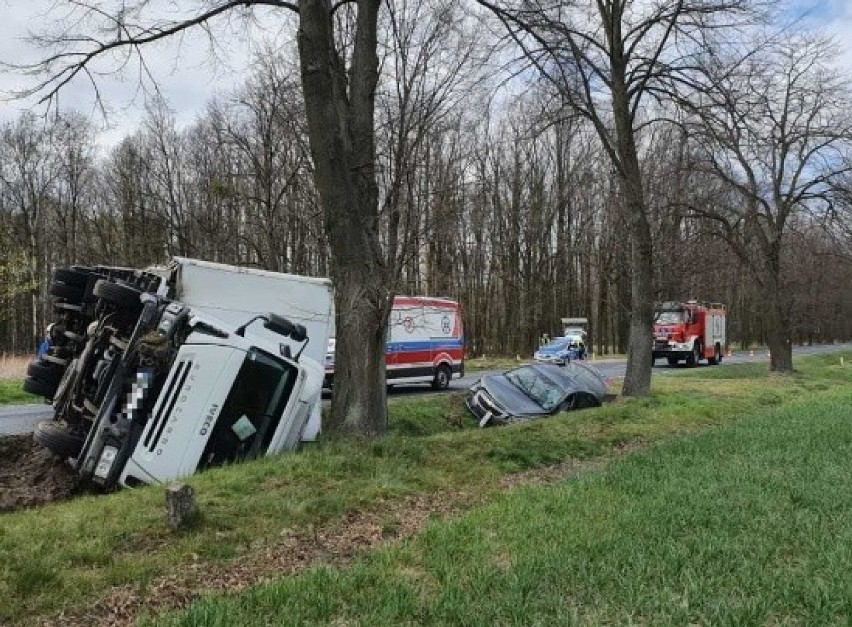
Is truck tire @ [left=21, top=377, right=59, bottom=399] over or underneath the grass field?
over

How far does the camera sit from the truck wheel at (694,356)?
39438 millimetres

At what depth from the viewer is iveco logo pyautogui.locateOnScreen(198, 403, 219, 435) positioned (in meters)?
8.36

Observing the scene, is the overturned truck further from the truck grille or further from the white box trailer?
the white box trailer

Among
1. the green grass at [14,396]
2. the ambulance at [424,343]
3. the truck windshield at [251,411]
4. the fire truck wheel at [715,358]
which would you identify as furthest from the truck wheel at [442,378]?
the fire truck wheel at [715,358]

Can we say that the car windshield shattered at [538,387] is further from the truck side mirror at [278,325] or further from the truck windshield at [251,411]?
the truck windshield at [251,411]

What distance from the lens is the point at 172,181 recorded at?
51000 millimetres

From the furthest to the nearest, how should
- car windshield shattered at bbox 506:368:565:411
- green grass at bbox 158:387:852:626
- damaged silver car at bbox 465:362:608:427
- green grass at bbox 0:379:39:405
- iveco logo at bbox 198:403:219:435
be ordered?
1. green grass at bbox 0:379:39:405
2. car windshield shattered at bbox 506:368:565:411
3. damaged silver car at bbox 465:362:608:427
4. iveco logo at bbox 198:403:219:435
5. green grass at bbox 158:387:852:626

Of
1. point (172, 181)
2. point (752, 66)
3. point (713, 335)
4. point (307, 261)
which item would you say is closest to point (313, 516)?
point (752, 66)

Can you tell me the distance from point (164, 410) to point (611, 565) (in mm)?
5088

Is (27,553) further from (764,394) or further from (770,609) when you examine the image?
(764,394)

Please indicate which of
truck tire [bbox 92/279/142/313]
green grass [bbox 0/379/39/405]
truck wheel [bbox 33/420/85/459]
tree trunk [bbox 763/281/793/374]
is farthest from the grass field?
tree trunk [bbox 763/281/793/374]

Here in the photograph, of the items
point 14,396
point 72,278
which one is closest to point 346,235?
point 72,278

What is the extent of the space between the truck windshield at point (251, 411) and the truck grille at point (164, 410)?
1.82 ft

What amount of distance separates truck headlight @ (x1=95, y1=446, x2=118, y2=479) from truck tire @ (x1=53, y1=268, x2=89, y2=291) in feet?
10.7
